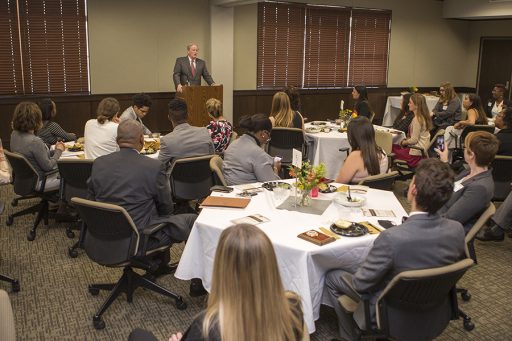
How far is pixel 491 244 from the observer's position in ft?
17.2

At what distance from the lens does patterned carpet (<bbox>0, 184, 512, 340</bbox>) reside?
3.52m

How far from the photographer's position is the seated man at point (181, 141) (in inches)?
198

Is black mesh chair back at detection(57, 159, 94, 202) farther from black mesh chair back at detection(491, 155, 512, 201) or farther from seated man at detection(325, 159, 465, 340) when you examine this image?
black mesh chair back at detection(491, 155, 512, 201)

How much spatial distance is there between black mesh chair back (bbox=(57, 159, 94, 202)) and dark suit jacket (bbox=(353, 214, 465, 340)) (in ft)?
9.14

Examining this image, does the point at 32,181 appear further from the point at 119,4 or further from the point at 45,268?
the point at 119,4

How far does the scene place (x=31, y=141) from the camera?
16.1ft

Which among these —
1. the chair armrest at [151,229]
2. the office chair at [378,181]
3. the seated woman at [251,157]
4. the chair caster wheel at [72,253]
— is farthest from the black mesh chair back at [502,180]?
the chair caster wheel at [72,253]

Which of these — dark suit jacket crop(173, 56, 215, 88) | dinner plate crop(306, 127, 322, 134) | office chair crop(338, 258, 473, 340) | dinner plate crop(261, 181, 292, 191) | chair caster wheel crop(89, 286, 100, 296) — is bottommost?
chair caster wheel crop(89, 286, 100, 296)

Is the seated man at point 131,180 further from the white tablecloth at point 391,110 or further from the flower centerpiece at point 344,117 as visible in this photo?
the white tablecloth at point 391,110

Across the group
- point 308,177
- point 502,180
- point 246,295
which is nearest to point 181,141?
point 308,177

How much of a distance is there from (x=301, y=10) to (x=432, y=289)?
913 centimetres

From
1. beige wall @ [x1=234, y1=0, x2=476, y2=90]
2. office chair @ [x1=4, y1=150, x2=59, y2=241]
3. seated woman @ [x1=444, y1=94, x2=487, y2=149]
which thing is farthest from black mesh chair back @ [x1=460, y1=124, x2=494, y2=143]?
beige wall @ [x1=234, y1=0, x2=476, y2=90]

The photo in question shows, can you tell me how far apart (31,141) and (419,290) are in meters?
3.81

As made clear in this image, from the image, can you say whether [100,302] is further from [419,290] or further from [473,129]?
[473,129]
